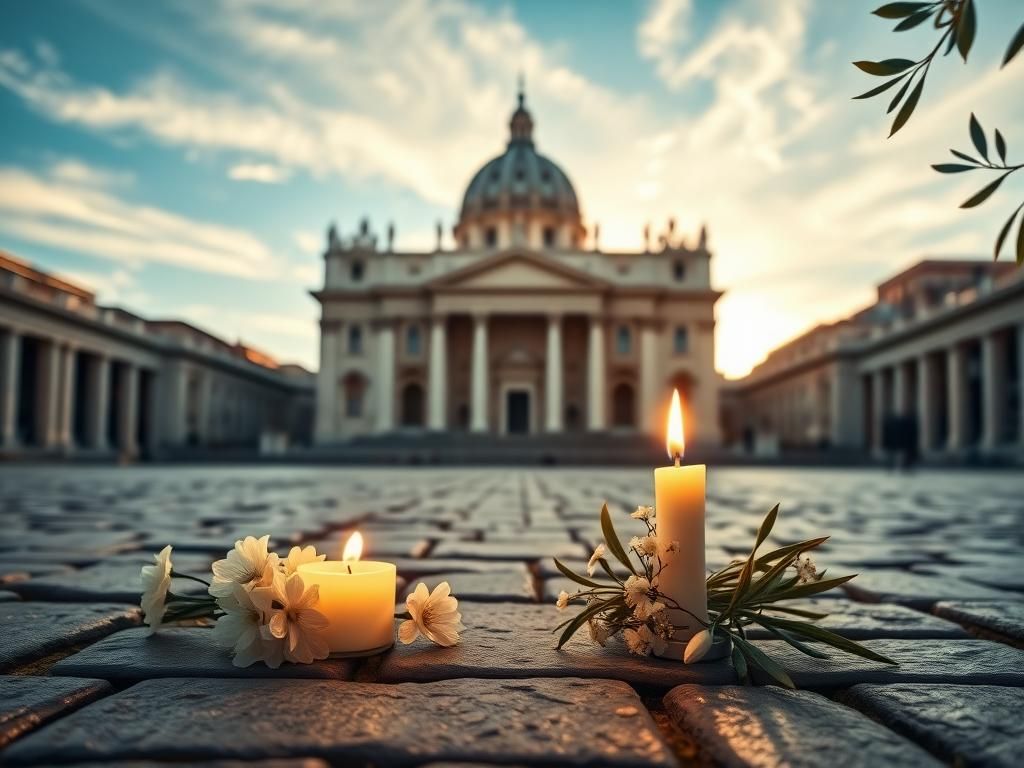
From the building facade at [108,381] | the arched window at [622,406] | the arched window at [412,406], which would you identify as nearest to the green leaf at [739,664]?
the building facade at [108,381]

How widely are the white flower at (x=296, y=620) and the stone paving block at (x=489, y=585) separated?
81 centimetres

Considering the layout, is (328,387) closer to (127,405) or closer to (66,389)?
(127,405)

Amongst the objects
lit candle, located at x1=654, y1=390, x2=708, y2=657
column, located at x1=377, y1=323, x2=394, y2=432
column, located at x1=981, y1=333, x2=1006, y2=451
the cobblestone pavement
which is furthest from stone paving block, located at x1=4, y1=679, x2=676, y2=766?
column, located at x1=377, y1=323, x2=394, y2=432

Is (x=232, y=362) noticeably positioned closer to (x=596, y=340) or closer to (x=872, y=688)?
(x=596, y=340)

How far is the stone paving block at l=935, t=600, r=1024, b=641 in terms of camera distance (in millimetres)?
2123

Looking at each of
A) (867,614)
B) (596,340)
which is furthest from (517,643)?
(596,340)

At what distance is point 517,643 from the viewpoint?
6.10 feet

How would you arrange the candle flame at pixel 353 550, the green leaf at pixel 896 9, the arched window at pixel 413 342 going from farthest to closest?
the arched window at pixel 413 342
the candle flame at pixel 353 550
the green leaf at pixel 896 9

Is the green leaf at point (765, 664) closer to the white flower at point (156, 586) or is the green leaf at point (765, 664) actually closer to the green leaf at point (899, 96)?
the green leaf at point (899, 96)

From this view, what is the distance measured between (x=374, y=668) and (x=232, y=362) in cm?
5109

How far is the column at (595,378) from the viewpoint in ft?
129

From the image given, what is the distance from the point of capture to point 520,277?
39.3 m

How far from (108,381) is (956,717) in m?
40.9

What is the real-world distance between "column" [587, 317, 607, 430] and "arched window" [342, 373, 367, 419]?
12175 millimetres
